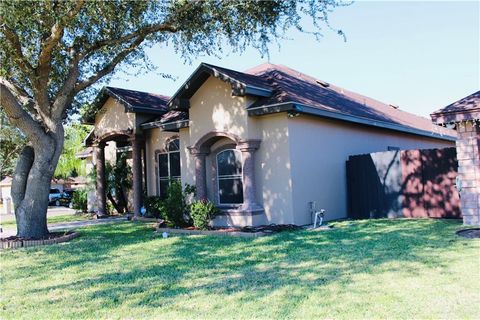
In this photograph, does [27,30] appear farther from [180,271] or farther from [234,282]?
[234,282]

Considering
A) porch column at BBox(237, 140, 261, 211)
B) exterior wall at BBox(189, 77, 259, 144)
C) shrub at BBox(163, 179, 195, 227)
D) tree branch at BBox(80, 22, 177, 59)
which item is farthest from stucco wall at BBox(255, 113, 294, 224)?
tree branch at BBox(80, 22, 177, 59)

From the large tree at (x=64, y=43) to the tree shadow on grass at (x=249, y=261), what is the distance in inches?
100

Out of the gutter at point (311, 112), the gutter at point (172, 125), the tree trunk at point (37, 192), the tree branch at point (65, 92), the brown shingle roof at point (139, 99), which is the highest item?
the brown shingle roof at point (139, 99)

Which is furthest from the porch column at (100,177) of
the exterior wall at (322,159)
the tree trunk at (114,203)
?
the exterior wall at (322,159)

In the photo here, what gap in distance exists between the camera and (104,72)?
1245 centimetres

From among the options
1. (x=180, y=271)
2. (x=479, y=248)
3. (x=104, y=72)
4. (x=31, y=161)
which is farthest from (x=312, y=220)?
(x=31, y=161)

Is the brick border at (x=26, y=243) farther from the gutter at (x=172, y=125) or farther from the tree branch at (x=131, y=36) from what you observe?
the gutter at (x=172, y=125)

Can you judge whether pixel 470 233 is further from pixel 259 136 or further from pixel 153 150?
pixel 153 150

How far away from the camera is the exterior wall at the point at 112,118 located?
1742 centimetres

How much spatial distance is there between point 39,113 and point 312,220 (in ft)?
27.7

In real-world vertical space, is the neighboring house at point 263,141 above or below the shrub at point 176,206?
above

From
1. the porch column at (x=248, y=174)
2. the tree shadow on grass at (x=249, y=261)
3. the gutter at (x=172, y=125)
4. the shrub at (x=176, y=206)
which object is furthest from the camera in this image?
the gutter at (x=172, y=125)

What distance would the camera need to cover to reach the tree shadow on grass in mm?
6004

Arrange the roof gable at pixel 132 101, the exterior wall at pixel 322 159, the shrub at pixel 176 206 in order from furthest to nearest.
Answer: the roof gable at pixel 132 101
the shrub at pixel 176 206
the exterior wall at pixel 322 159
